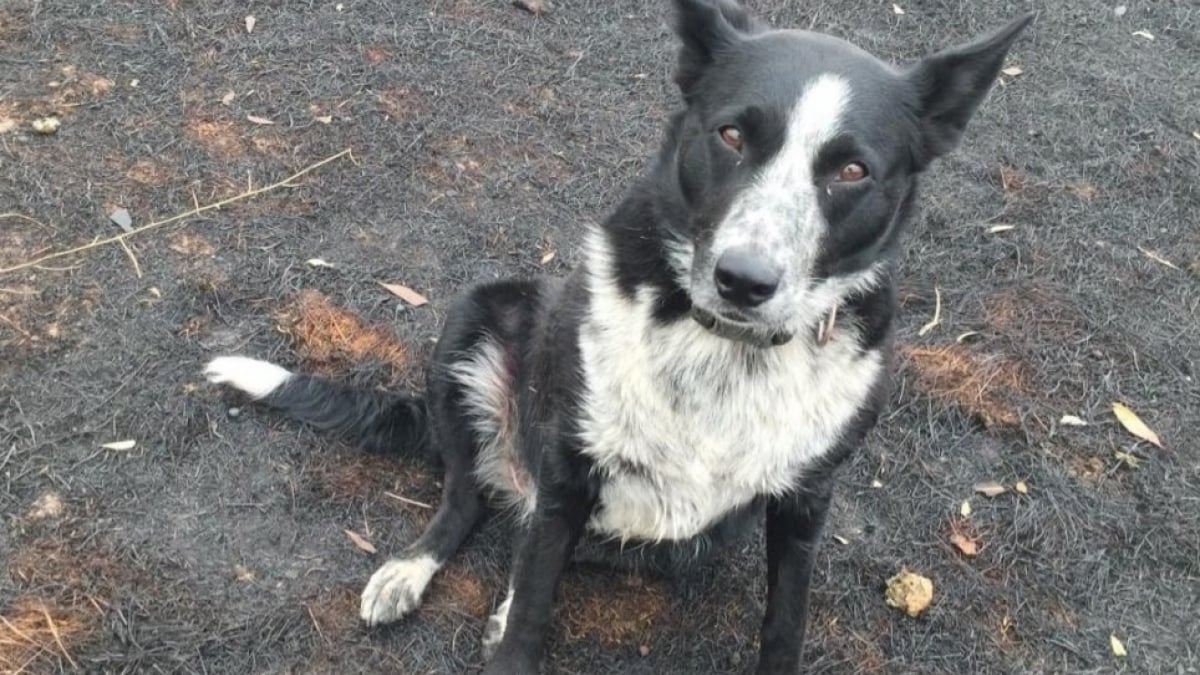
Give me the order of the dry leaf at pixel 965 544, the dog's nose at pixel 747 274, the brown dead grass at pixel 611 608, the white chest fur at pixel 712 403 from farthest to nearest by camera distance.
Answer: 1. the dry leaf at pixel 965 544
2. the brown dead grass at pixel 611 608
3. the white chest fur at pixel 712 403
4. the dog's nose at pixel 747 274

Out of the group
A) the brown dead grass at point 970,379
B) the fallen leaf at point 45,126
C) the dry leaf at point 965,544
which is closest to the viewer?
the dry leaf at point 965,544

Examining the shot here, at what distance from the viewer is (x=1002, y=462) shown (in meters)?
3.61

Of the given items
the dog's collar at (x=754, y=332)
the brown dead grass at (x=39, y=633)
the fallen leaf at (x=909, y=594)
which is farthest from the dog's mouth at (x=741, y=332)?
the brown dead grass at (x=39, y=633)

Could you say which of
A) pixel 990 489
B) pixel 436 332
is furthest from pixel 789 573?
pixel 436 332

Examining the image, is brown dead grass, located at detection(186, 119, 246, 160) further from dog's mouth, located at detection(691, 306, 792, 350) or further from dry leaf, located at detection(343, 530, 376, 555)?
dog's mouth, located at detection(691, 306, 792, 350)

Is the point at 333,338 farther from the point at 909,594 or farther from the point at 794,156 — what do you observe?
the point at 909,594

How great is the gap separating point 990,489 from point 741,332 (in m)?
1.55

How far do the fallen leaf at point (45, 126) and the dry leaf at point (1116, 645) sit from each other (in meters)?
4.18

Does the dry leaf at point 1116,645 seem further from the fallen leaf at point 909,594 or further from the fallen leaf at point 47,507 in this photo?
the fallen leaf at point 47,507

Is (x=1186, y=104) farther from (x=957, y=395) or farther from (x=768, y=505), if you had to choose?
(x=768, y=505)

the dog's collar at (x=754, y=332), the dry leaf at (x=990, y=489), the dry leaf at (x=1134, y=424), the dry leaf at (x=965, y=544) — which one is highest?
the dog's collar at (x=754, y=332)

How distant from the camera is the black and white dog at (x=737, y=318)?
89.3 inches

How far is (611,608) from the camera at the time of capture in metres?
3.05

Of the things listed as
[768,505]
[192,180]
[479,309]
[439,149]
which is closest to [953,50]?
[768,505]
